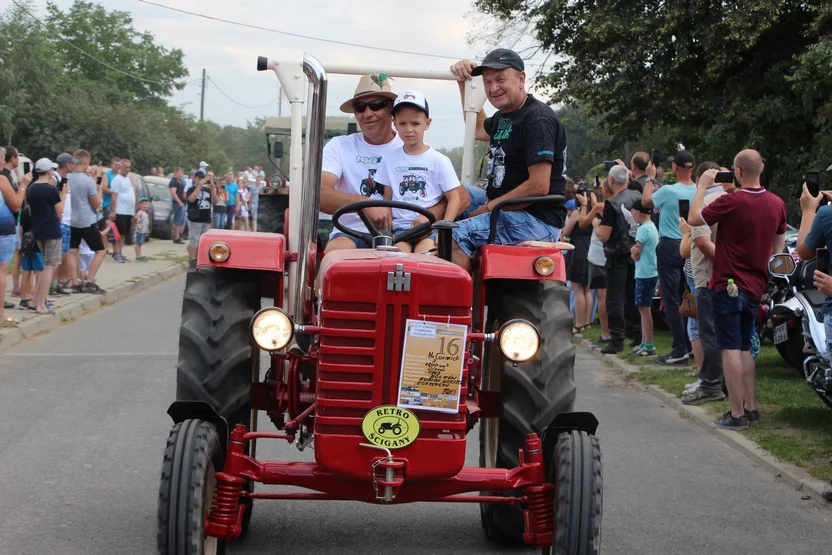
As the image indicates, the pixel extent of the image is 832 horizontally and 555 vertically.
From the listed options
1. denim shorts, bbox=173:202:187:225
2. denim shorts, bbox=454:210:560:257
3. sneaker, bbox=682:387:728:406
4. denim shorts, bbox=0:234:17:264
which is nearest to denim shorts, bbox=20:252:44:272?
denim shorts, bbox=0:234:17:264

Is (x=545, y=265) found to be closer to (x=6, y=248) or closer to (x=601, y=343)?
(x=601, y=343)

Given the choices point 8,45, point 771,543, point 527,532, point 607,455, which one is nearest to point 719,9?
point 607,455

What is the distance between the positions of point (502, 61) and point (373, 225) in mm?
1287

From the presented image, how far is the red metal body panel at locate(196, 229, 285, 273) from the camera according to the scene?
5.80 meters

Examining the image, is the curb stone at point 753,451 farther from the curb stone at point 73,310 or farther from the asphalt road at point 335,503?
the curb stone at point 73,310

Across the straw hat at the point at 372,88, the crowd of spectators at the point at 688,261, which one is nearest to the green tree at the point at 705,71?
the crowd of spectators at the point at 688,261

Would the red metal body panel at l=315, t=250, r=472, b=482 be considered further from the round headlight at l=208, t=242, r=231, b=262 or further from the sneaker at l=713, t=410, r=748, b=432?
the sneaker at l=713, t=410, r=748, b=432

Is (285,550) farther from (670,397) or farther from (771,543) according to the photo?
(670,397)

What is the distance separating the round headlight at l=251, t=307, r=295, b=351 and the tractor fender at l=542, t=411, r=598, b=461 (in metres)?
1.15

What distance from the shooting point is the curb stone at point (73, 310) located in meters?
14.2

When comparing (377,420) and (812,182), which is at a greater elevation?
(812,182)

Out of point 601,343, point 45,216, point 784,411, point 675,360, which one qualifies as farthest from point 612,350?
point 45,216

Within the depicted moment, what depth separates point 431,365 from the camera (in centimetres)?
470

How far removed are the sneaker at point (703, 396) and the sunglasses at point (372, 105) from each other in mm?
5046
